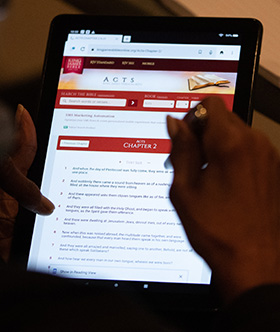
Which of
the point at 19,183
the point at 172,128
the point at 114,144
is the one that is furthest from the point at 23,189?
the point at 172,128

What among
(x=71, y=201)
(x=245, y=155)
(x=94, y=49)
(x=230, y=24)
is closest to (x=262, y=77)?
(x=230, y=24)

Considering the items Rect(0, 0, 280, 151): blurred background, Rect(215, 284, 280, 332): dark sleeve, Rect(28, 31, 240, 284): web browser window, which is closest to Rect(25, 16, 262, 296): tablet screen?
Rect(28, 31, 240, 284): web browser window

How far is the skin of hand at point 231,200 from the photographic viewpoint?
47 cm

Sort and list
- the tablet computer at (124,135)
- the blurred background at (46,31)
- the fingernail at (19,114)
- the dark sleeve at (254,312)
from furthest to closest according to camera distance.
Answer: the blurred background at (46,31)
the fingernail at (19,114)
the tablet computer at (124,135)
the dark sleeve at (254,312)

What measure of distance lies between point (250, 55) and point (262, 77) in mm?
204

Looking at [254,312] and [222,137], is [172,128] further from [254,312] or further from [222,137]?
[254,312]

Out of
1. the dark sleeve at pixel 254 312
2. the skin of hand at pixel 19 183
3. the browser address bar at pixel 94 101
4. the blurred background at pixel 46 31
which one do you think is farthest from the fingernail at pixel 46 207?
the dark sleeve at pixel 254 312

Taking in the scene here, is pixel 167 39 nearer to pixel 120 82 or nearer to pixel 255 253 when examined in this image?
pixel 120 82

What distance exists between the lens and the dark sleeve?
412mm

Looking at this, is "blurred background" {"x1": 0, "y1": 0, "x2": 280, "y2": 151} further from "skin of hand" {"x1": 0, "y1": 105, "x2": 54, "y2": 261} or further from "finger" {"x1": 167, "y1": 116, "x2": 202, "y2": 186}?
"finger" {"x1": 167, "y1": 116, "x2": 202, "y2": 186}

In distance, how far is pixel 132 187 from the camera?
2.43 ft

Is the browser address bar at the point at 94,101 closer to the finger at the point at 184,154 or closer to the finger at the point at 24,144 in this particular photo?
the finger at the point at 24,144

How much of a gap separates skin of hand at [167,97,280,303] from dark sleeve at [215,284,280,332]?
0.10 ft

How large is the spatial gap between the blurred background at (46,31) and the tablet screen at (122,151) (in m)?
0.16
